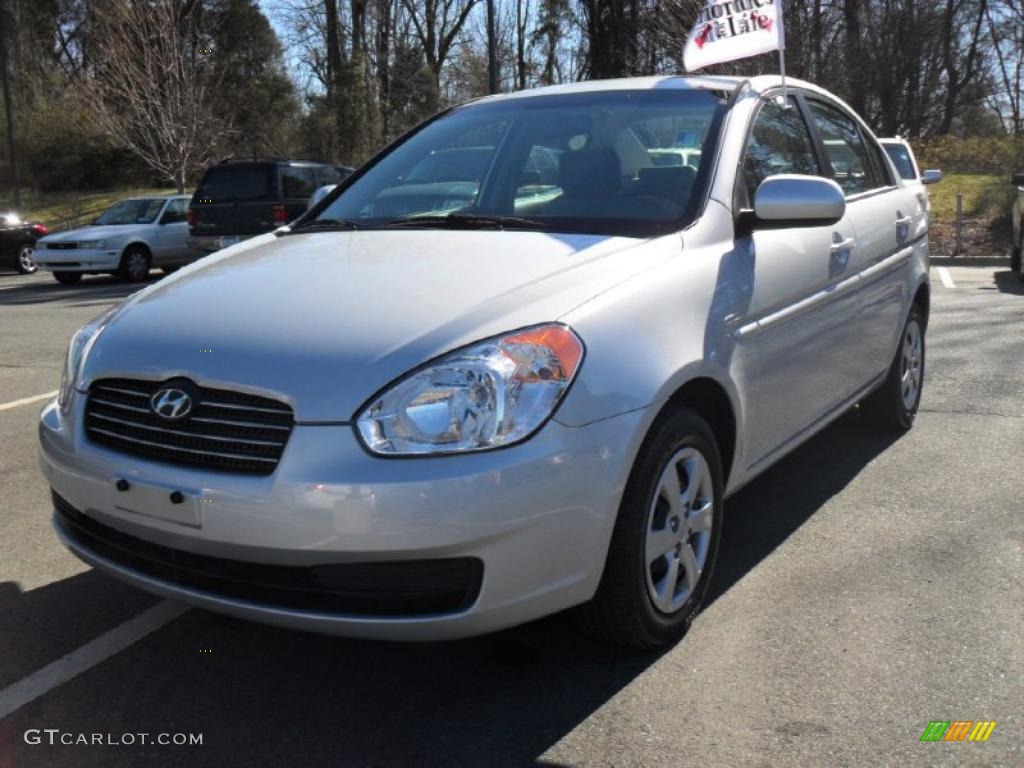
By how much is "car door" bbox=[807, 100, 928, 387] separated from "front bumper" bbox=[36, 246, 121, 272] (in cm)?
1387

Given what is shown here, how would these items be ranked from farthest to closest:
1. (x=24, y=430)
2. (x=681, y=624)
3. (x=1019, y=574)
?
1. (x=24, y=430)
2. (x=1019, y=574)
3. (x=681, y=624)

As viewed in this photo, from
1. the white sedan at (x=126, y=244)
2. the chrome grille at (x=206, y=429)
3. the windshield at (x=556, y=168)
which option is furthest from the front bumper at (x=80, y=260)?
the chrome grille at (x=206, y=429)

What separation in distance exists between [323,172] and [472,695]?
14.1m

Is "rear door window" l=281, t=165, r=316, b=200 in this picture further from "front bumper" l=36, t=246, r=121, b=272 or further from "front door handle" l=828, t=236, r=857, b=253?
"front door handle" l=828, t=236, r=857, b=253

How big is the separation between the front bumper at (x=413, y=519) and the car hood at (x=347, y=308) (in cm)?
19

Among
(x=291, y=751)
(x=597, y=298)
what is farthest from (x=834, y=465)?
(x=291, y=751)

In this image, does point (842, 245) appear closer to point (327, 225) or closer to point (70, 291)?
point (327, 225)

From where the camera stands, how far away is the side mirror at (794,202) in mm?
3318

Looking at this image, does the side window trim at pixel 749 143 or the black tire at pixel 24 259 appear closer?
the side window trim at pixel 749 143

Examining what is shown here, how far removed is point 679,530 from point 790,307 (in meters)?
1.05

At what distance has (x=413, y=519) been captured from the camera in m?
2.32

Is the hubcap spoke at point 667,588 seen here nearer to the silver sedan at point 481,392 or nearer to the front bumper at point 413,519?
the silver sedan at point 481,392

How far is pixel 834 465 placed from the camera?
15.9 feet

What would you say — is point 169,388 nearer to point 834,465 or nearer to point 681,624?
point 681,624
